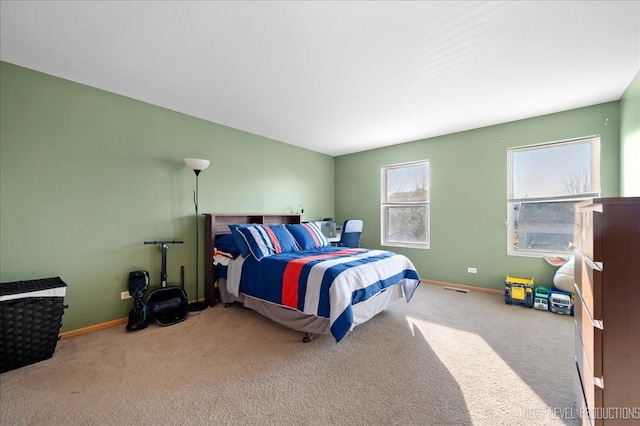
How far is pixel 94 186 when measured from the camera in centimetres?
269

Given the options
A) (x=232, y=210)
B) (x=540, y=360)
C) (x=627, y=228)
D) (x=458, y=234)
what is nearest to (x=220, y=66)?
(x=232, y=210)

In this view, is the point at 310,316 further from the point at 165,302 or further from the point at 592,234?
the point at 592,234

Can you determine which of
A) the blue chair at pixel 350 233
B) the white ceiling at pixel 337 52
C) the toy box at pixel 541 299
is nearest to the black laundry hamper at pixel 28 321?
the white ceiling at pixel 337 52

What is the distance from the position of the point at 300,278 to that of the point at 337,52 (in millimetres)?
1994

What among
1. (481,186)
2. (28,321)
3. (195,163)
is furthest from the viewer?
(481,186)

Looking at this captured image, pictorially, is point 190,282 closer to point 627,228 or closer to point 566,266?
point 627,228

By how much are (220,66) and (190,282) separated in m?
2.61

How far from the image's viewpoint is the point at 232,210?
12.8 ft

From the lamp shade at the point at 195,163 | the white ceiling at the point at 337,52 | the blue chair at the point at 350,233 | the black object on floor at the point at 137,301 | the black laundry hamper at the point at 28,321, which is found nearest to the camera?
the white ceiling at the point at 337,52

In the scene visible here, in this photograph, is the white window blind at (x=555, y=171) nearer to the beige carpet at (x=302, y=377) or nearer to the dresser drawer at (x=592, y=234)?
the beige carpet at (x=302, y=377)

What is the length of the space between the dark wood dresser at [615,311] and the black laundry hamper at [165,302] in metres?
3.31

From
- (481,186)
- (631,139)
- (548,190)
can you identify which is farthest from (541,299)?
(631,139)

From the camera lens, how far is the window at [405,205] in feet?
15.1

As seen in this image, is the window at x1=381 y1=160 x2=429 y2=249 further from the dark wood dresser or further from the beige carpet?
the dark wood dresser
